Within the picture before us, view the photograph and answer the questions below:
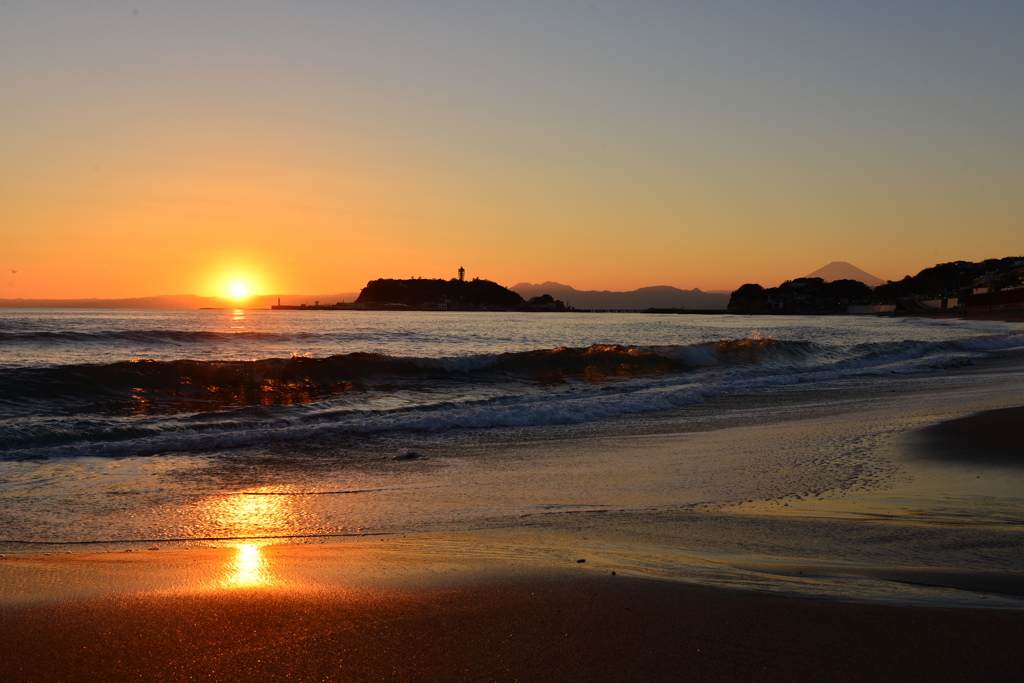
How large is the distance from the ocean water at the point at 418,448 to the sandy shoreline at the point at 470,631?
83cm

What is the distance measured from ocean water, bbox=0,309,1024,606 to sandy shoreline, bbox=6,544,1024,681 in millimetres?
834

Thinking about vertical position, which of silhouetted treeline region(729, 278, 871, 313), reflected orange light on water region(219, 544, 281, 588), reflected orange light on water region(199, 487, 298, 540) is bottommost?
reflected orange light on water region(199, 487, 298, 540)

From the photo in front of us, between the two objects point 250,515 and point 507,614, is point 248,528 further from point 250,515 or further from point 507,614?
point 507,614

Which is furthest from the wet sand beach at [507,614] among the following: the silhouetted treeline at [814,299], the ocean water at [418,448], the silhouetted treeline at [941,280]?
the silhouetted treeline at [814,299]

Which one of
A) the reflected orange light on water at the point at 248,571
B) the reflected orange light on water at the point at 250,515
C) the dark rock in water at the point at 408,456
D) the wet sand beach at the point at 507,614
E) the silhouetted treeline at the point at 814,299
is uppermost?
the silhouetted treeline at the point at 814,299

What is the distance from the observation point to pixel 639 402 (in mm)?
12977

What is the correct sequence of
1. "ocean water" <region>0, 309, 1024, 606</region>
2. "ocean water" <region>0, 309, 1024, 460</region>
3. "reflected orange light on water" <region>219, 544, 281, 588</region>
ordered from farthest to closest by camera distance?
"ocean water" <region>0, 309, 1024, 460</region>
"ocean water" <region>0, 309, 1024, 606</region>
"reflected orange light on water" <region>219, 544, 281, 588</region>

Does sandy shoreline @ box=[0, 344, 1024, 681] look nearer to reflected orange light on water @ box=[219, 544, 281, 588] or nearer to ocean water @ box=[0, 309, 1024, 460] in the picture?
reflected orange light on water @ box=[219, 544, 281, 588]

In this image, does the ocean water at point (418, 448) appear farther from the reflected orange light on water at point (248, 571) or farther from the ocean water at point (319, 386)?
the reflected orange light on water at point (248, 571)

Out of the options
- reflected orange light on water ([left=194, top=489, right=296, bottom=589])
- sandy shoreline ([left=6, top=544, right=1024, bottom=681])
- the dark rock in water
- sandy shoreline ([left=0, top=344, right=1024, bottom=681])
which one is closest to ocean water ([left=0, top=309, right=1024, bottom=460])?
the dark rock in water

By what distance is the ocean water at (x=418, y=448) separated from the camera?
203 inches

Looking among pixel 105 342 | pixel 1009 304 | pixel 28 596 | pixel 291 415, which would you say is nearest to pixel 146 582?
pixel 28 596

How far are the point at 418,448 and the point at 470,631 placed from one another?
586cm

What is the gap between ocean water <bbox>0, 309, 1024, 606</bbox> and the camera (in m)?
5.15
